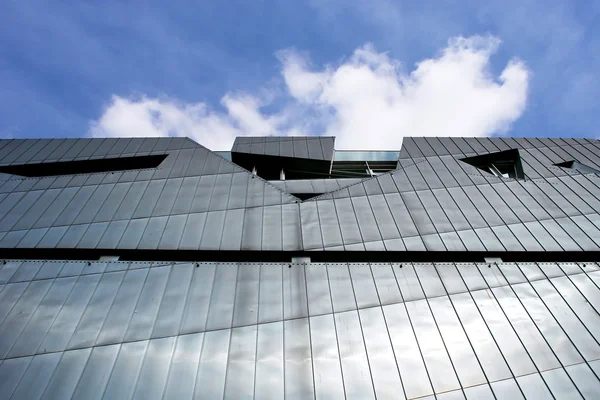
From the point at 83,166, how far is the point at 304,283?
15247 millimetres

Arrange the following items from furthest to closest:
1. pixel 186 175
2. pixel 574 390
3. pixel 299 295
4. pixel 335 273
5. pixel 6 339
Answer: pixel 186 175 < pixel 335 273 < pixel 299 295 < pixel 6 339 < pixel 574 390

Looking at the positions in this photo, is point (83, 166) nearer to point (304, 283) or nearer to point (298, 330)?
point (304, 283)

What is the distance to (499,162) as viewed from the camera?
64.4ft

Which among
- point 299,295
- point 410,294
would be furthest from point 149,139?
point 410,294

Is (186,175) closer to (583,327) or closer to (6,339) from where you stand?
(6,339)

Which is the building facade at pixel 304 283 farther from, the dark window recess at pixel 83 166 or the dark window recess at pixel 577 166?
the dark window recess at pixel 83 166

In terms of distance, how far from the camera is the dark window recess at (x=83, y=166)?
19.2 m

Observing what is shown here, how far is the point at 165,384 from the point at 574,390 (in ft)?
35.3

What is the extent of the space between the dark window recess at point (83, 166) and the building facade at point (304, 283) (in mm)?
1842

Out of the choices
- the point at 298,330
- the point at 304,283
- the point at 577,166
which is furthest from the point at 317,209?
the point at 577,166

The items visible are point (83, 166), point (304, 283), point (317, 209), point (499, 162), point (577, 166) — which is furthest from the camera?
point (499, 162)

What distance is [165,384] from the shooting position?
9172mm

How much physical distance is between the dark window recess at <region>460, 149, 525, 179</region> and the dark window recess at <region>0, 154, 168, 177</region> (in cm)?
1735

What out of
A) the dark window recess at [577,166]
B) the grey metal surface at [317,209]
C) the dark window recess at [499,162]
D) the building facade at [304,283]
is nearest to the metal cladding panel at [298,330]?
the building facade at [304,283]
